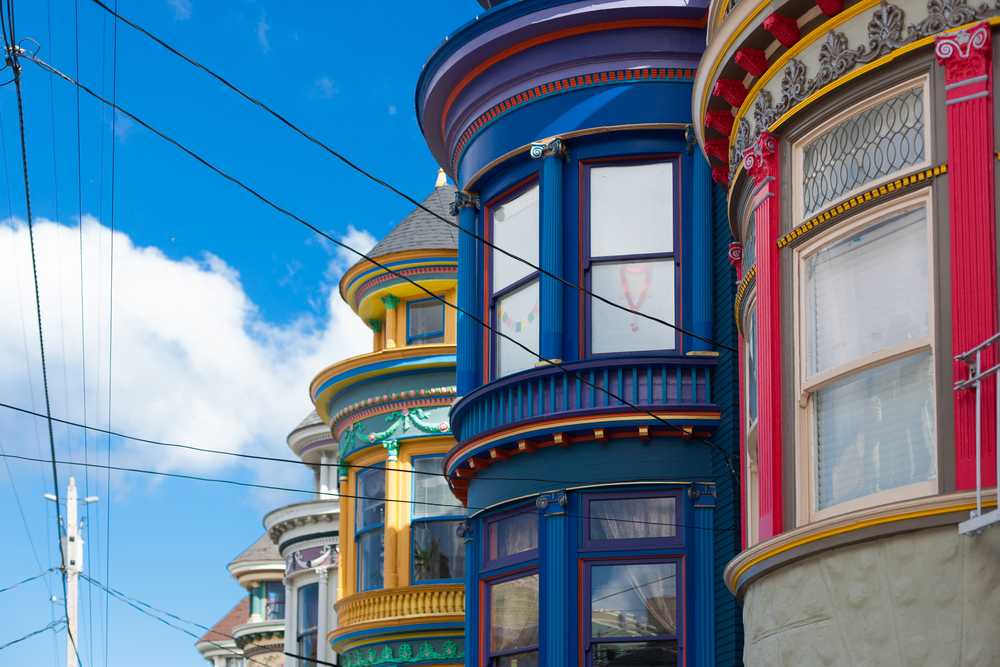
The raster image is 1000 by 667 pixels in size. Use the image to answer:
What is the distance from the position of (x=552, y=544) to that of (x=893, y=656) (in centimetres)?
638

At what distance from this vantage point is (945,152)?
28.3 ft

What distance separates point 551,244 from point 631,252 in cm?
89

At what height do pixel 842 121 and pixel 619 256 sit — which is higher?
pixel 619 256

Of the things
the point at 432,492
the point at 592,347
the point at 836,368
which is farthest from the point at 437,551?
the point at 836,368

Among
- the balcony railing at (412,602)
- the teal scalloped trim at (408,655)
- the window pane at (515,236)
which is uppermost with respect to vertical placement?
the window pane at (515,236)

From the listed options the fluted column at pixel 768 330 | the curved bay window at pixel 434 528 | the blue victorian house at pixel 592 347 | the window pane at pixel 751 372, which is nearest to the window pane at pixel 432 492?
the curved bay window at pixel 434 528

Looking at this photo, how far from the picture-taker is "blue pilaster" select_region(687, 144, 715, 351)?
14453mm

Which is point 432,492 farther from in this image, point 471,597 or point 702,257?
point 702,257

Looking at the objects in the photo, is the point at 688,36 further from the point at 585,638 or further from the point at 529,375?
the point at 585,638

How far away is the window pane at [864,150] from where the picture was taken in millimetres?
8992

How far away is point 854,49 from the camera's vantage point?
9.47m

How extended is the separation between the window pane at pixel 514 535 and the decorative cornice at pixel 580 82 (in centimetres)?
483

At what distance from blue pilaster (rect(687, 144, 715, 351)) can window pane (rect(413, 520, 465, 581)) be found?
790 centimetres

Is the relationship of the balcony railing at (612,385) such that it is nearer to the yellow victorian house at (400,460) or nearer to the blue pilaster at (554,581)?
the blue pilaster at (554,581)
